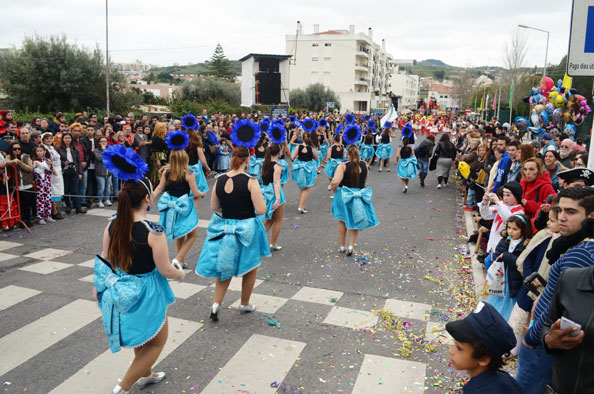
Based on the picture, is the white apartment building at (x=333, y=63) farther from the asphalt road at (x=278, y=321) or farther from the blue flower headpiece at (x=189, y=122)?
the asphalt road at (x=278, y=321)

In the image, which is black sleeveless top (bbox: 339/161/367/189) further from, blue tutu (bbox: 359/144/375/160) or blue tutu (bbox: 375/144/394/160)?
blue tutu (bbox: 375/144/394/160)

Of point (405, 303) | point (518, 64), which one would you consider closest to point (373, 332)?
point (405, 303)

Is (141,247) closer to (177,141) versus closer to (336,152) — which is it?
(177,141)

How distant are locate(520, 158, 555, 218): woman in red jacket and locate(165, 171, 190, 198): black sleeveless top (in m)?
4.62

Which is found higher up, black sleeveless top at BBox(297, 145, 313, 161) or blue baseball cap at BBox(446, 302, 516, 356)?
black sleeveless top at BBox(297, 145, 313, 161)

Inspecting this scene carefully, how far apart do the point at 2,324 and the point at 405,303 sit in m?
4.71

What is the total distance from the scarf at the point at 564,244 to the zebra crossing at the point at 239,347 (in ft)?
5.52

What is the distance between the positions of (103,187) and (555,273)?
1052cm

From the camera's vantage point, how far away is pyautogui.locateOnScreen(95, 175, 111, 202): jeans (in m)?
11.1

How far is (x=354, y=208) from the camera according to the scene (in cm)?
753

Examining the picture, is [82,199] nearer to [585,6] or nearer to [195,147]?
[195,147]

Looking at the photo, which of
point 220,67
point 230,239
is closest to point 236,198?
point 230,239

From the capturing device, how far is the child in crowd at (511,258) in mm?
4258

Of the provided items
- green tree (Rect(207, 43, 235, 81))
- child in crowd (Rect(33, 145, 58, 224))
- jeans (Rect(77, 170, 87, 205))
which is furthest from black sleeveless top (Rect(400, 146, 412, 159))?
green tree (Rect(207, 43, 235, 81))
